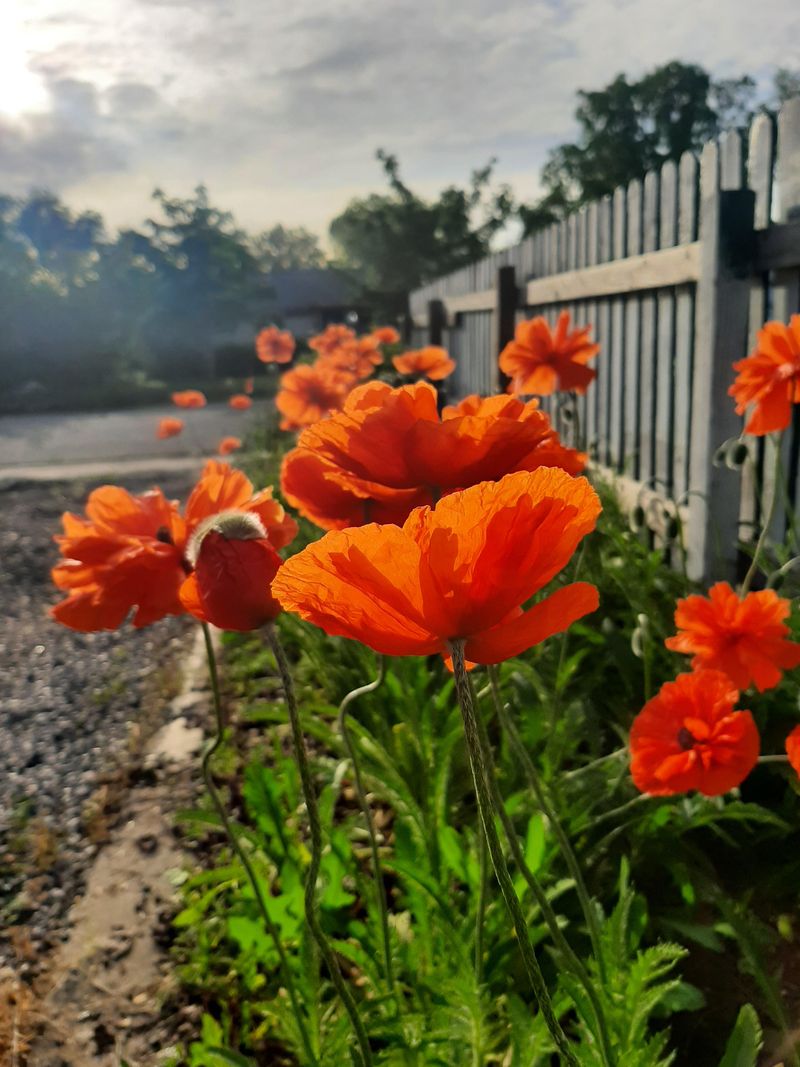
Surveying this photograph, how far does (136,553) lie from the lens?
3.87 feet

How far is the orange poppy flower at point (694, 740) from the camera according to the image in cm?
134

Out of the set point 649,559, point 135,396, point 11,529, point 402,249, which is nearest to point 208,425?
point 11,529

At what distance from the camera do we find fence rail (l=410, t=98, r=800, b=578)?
3045mm

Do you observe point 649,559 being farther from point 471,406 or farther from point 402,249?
point 402,249

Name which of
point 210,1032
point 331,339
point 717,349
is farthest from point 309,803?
point 331,339

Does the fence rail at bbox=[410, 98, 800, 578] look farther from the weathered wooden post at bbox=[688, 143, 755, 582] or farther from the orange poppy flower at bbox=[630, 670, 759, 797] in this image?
the orange poppy flower at bbox=[630, 670, 759, 797]

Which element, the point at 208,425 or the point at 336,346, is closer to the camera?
the point at 336,346

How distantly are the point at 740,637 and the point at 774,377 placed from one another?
61 cm

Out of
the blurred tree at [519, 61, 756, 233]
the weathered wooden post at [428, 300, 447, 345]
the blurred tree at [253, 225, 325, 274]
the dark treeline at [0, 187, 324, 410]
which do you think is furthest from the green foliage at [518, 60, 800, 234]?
the blurred tree at [253, 225, 325, 274]

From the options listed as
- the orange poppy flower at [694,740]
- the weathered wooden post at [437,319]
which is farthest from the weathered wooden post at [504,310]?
the orange poppy flower at [694,740]

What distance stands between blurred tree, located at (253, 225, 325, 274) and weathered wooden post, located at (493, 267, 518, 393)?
9355cm

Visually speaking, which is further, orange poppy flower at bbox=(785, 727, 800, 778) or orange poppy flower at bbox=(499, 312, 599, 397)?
orange poppy flower at bbox=(499, 312, 599, 397)

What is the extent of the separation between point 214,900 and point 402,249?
158 feet

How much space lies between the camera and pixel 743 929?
149cm
